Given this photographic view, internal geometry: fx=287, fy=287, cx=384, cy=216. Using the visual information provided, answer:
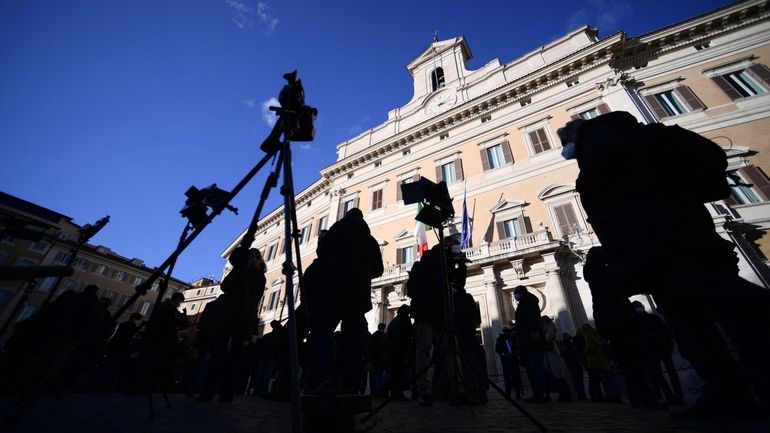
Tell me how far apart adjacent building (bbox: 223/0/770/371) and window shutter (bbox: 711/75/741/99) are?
0.19 feet

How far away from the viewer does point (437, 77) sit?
23172mm

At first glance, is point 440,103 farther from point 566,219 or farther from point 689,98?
point 689,98

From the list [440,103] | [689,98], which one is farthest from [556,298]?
[440,103]

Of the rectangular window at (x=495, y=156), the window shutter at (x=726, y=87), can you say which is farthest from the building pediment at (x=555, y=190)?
the window shutter at (x=726, y=87)

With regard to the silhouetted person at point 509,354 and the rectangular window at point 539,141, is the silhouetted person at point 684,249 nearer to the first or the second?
the silhouetted person at point 509,354

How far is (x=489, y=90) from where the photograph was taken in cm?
1856

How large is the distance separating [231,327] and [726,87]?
20019mm

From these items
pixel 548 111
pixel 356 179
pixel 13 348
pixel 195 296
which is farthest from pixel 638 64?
pixel 195 296

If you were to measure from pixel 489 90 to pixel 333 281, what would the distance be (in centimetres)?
1939

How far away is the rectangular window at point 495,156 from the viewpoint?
15703 mm

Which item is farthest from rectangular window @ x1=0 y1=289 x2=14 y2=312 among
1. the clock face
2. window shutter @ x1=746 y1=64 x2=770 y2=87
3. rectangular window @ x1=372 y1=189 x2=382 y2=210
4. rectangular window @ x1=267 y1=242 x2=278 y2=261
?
window shutter @ x1=746 y1=64 x2=770 y2=87

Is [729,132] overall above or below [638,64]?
below

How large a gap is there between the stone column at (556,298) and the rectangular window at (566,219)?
4.95ft

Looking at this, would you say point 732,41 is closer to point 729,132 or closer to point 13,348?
point 729,132
